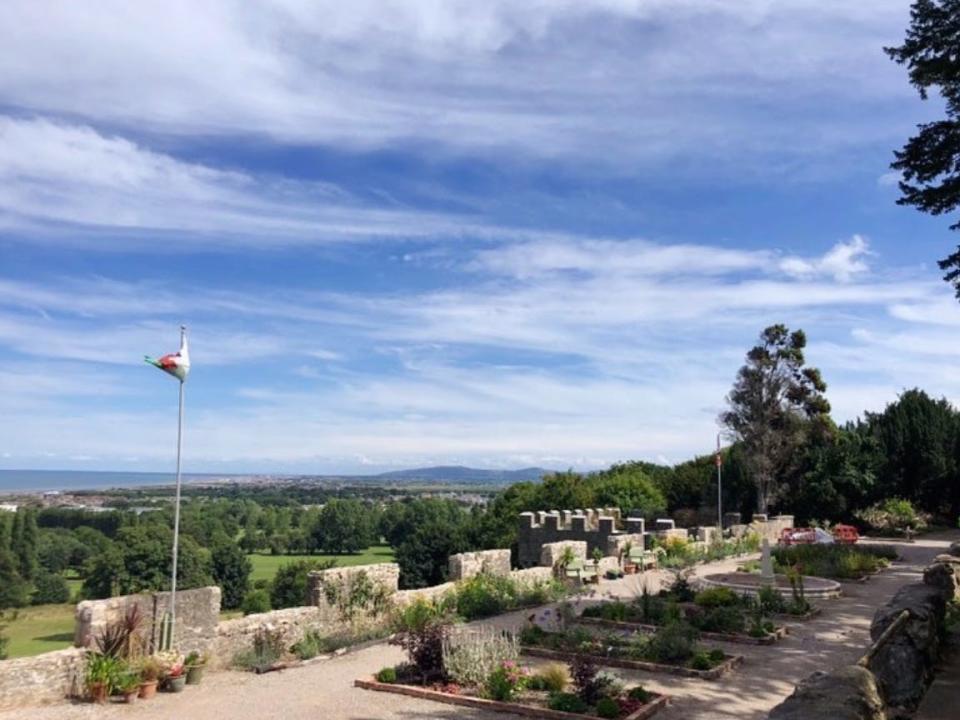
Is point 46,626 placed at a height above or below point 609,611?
below

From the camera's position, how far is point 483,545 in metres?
40.3

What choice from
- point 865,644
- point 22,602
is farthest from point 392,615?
point 22,602

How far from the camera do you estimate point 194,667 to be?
30.8 feet

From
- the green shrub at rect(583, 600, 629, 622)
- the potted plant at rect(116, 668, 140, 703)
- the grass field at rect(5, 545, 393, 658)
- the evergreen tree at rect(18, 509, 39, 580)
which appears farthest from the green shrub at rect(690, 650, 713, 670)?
the evergreen tree at rect(18, 509, 39, 580)

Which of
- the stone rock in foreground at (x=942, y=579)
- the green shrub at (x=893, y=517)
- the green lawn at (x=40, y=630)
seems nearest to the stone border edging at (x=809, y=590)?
the stone rock in foreground at (x=942, y=579)

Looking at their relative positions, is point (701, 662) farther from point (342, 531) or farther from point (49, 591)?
point (342, 531)

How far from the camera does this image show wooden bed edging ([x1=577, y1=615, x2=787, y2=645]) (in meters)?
11.2

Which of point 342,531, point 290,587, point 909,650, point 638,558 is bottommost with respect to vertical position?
point 342,531

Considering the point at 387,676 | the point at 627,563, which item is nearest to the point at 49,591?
the point at 627,563

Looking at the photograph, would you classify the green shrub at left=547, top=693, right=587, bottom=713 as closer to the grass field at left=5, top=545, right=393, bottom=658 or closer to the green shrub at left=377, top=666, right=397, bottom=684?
the green shrub at left=377, top=666, right=397, bottom=684

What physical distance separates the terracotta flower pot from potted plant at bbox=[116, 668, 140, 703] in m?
0.15

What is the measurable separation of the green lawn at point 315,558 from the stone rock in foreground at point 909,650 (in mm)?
66607

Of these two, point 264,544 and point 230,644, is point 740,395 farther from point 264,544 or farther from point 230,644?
point 264,544

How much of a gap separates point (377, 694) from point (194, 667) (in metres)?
2.43
